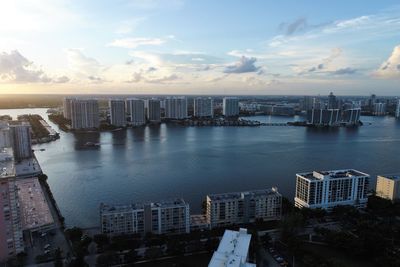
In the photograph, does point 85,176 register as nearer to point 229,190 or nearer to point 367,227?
point 229,190

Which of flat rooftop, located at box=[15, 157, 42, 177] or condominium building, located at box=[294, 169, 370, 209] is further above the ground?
condominium building, located at box=[294, 169, 370, 209]

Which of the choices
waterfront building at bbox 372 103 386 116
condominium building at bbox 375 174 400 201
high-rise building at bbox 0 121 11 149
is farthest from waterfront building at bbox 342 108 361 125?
high-rise building at bbox 0 121 11 149

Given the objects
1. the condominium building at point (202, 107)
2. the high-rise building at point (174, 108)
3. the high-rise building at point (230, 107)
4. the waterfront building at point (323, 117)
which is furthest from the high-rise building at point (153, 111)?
the waterfront building at point (323, 117)

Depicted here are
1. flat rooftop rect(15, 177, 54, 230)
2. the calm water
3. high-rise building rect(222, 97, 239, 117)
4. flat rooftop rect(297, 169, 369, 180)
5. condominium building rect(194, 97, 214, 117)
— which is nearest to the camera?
flat rooftop rect(15, 177, 54, 230)

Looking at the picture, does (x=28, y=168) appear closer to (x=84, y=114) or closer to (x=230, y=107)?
(x=84, y=114)

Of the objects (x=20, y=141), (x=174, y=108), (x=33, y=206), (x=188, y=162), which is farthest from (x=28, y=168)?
(x=174, y=108)

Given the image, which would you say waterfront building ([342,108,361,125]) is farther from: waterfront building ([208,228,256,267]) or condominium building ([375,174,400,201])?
waterfront building ([208,228,256,267])
